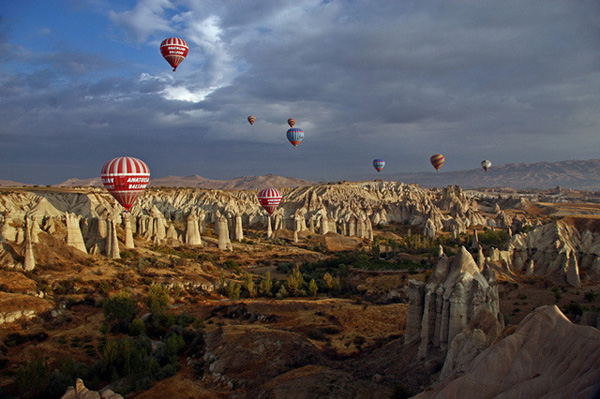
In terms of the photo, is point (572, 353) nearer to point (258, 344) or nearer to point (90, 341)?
point (258, 344)

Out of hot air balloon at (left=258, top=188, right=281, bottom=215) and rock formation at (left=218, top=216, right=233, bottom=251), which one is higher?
hot air balloon at (left=258, top=188, right=281, bottom=215)

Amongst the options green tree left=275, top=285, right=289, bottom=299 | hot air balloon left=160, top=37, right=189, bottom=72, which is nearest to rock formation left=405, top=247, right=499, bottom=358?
green tree left=275, top=285, right=289, bottom=299

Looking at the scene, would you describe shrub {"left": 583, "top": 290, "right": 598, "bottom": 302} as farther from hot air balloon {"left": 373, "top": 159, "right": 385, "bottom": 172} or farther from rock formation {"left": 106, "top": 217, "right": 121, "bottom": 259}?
hot air balloon {"left": 373, "top": 159, "right": 385, "bottom": 172}

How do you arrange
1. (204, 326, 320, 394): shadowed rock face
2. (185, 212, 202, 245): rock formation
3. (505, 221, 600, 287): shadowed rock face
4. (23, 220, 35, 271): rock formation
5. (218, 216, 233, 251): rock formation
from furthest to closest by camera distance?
(218, 216, 233, 251): rock formation, (185, 212, 202, 245): rock formation, (505, 221, 600, 287): shadowed rock face, (23, 220, 35, 271): rock formation, (204, 326, 320, 394): shadowed rock face

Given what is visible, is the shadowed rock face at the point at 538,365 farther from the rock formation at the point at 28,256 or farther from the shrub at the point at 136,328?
the rock formation at the point at 28,256

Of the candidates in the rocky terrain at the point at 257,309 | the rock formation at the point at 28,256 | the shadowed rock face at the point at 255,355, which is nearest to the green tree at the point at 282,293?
the rocky terrain at the point at 257,309

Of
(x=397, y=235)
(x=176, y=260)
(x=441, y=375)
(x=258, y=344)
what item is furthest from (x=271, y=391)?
(x=397, y=235)


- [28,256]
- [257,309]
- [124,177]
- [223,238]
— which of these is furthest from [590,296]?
[223,238]
